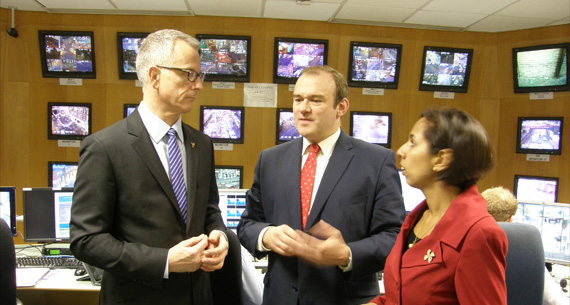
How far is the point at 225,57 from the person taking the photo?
3562 millimetres

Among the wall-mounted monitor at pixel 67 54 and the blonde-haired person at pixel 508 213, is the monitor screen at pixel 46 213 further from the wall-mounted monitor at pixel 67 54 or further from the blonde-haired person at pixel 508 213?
the blonde-haired person at pixel 508 213

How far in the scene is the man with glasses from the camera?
1.25 meters

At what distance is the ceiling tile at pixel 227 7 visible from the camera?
3.20m

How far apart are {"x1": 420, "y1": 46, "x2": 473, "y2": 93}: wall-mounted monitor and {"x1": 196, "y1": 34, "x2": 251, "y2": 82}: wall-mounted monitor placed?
170 centimetres


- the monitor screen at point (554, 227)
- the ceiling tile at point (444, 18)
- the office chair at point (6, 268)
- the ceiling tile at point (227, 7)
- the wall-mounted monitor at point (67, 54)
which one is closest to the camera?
the office chair at point (6, 268)

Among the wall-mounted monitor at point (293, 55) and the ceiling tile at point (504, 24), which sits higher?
the ceiling tile at point (504, 24)

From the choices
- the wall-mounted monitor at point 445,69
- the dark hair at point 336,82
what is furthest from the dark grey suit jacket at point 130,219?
the wall-mounted monitor at point 445,69

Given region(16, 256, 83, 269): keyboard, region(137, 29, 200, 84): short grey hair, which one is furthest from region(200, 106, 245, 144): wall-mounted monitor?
region(137, 29, 200, 84): short grey hair

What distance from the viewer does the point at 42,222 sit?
291 cm

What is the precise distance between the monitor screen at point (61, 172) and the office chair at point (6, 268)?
2.19 meters

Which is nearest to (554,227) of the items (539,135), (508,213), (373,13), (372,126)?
(508,213)

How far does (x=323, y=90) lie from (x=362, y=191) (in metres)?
0.43

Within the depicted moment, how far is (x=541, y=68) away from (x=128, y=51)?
12.3ft

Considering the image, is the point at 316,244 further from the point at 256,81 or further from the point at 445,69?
the point at 445,69
